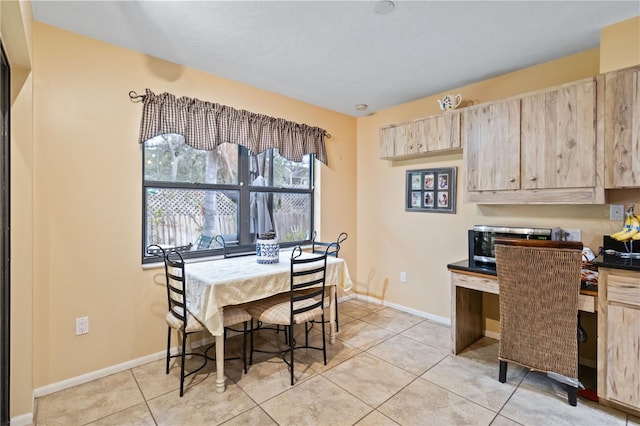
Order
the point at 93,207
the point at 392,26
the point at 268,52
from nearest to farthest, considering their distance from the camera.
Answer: the point at 392,26, the point at 93,207, the point at 268,52

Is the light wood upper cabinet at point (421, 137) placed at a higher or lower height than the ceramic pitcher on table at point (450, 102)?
lower

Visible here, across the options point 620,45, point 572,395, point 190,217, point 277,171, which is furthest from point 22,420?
point 620,45

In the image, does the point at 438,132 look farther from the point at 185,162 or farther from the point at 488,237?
the point at 185,162

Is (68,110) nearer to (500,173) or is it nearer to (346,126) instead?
(346,126)

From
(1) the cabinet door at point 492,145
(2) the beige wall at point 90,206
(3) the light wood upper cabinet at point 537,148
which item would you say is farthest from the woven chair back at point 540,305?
(2) the beige wall at point 90,206

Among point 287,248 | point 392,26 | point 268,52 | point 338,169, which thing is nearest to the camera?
point 392,26

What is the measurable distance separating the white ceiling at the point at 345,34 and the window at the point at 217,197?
0.65m

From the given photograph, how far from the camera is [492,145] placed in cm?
272

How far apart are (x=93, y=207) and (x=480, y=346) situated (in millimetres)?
3510

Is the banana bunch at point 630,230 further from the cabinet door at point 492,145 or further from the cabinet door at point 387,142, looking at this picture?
the cabinet door at point 387,142

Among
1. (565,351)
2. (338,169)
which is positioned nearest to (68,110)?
(338,169)

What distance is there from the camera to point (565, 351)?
2.01m

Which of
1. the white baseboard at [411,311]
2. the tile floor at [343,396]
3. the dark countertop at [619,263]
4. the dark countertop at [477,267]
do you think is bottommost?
the tile floor at [343,396]

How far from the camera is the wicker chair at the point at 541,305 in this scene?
1.96 meters
